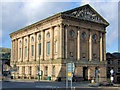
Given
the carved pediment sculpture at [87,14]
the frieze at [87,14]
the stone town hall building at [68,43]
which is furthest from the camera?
→ the frieze at [87,14]

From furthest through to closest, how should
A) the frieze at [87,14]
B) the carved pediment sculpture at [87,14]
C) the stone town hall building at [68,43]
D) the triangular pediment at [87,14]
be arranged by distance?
the frieze at [87,14]
the carved pediment sculpture at [87,14]
the triangular pediment at [87,14]
the stone town hall building at [68,43]

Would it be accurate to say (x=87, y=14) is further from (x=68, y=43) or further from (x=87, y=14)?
(x=68, y=43)

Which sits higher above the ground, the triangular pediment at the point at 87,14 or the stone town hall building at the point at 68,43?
the triangular pediment at the point at 87,14

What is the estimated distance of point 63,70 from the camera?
45.9 meters

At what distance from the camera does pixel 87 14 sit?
170 ft

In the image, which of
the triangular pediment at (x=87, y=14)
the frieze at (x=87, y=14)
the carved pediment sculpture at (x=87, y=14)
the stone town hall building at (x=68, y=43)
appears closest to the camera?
the stone town hall building at (x=68, y=43)

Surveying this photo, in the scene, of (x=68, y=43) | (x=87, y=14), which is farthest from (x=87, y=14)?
(x=68, y=43)

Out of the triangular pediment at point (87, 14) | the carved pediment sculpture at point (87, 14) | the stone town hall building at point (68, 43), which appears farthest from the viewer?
the carved pediment sculpture at point (87, 14)

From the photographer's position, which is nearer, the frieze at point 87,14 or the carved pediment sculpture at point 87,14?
the carved pediment sculpture at point 87,14

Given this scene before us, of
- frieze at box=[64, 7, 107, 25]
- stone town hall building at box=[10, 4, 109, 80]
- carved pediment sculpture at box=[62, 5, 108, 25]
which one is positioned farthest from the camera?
frieze at box=[64, 7, 107, 25]

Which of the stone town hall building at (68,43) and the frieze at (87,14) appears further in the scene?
the frieze at (87,14)

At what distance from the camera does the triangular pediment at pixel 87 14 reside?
48.6 meters

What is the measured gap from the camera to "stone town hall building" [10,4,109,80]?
46719mm

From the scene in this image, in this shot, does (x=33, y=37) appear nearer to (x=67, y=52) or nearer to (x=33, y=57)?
(x=33, y=57)
